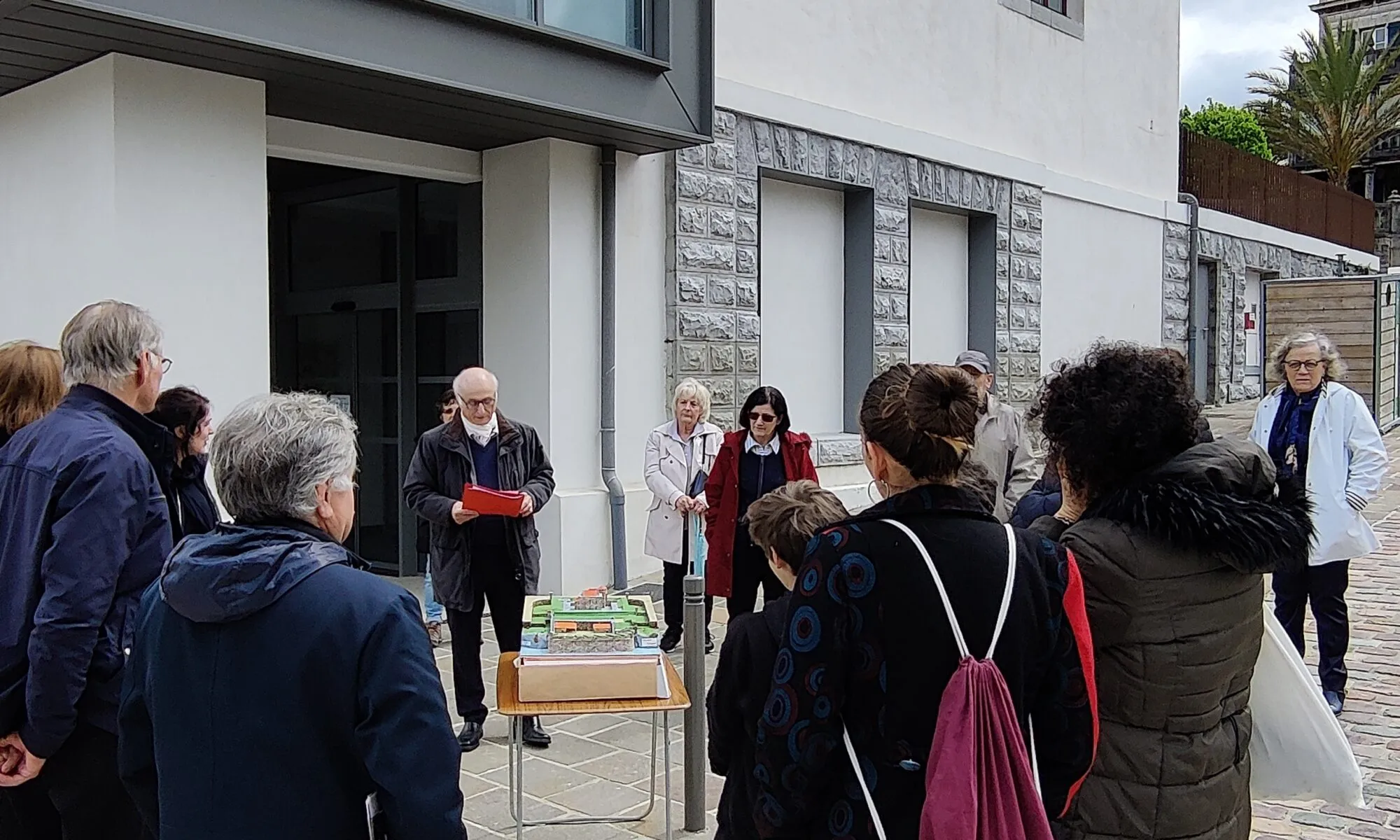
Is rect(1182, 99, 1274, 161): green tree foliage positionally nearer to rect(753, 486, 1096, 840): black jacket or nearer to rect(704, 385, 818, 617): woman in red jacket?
rect(704, 385, 818, 617): woman in red jacket

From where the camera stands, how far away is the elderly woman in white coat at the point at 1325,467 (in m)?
5.77

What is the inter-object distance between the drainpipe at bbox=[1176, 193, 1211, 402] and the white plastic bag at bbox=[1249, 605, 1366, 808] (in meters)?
15.8

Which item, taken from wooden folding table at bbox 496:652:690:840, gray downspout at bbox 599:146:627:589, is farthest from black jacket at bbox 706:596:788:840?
gray downspout at bbox 599:146:627:589

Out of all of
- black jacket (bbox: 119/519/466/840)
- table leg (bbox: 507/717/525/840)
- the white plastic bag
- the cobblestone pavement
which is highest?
black jacket (bbox: 119/519/466/840)

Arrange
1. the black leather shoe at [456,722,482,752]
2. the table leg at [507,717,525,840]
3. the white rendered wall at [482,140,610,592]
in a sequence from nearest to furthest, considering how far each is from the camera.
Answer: the table leg at [507,717,525,840] → the black leather shoe at [456,722,482,752] → the white rendered wall at [482,140,610,592]

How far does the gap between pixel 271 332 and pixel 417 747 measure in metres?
9.75

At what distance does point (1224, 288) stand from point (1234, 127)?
20.0m

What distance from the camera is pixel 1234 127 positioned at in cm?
3675

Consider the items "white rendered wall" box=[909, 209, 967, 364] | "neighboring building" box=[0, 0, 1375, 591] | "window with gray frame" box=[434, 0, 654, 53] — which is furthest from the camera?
"white rendered wall" box=[909, 209, 967, 364]

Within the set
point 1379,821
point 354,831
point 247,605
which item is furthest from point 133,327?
point 1379,821

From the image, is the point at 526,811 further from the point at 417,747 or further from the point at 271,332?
the point at 271,332

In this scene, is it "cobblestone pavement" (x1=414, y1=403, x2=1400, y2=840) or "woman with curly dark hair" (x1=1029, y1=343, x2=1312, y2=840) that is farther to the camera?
"cobblestone pavement" (x1=414, y1=403, x2=1400, y2=840)

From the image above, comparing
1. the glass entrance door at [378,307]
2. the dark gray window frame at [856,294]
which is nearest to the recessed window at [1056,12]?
the dark gray window frame at [856,294]

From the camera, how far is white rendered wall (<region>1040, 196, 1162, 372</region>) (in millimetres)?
14992
